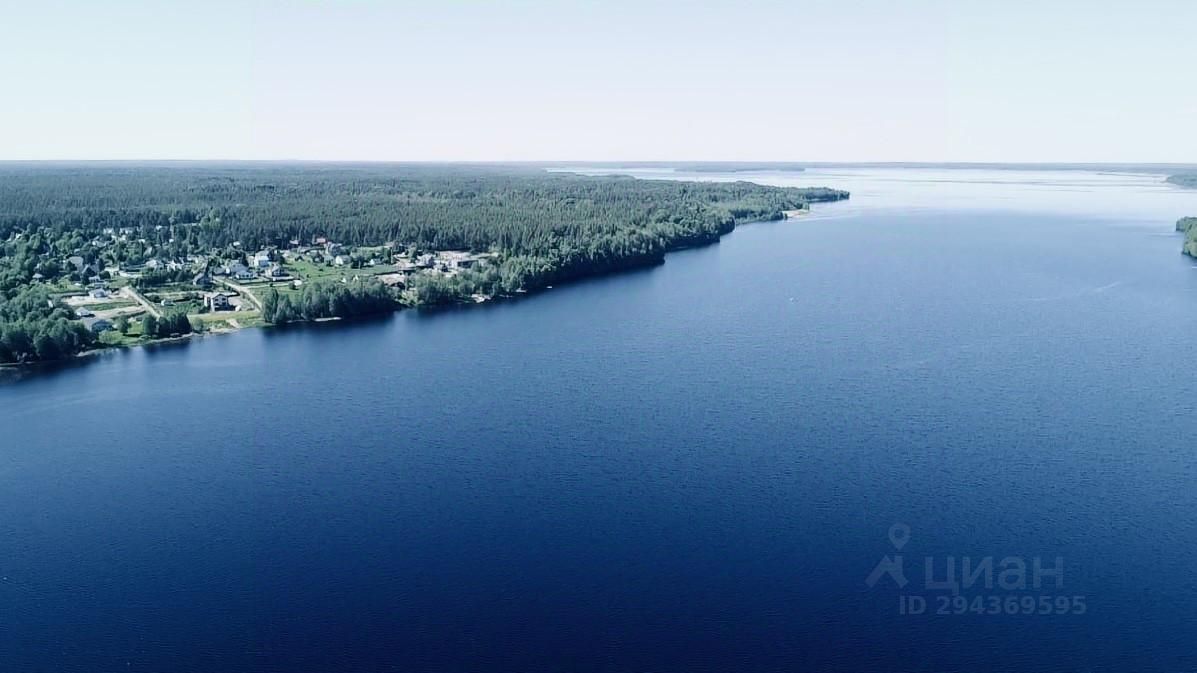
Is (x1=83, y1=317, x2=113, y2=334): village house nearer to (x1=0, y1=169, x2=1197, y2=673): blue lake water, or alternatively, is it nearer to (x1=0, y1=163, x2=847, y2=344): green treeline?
(x1=0, y1=163, x2=847, y2=344): green treeline

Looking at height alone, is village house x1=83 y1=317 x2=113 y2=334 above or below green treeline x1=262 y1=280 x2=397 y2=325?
below

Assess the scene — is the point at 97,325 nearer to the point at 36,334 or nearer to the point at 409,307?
the point at 36,334

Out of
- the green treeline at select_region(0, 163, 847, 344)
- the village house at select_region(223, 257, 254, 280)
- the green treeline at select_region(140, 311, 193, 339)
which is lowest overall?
the green treeline at select_region(140, 311, 193, 339)

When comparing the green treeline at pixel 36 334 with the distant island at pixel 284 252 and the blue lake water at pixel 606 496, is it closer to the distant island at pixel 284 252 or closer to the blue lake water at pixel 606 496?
the distant island at pixel 284 252

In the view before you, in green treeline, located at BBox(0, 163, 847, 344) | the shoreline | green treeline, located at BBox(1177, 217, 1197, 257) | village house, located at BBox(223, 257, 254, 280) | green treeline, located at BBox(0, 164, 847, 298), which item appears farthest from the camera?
green treeline, located at BBox(1177, 217, 1197, 257)

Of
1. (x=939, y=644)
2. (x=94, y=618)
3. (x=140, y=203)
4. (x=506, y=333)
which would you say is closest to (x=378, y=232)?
(x=506, y=333)

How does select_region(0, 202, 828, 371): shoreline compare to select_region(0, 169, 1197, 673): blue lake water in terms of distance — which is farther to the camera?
select_region(0, 202, 828, 371): shoreline

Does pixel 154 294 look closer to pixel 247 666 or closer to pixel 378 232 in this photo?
pixel 378 232

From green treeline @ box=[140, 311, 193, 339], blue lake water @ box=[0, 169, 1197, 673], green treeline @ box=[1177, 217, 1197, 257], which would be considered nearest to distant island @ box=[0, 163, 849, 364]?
green treeline @ box=[140, 311, 193, 339]
